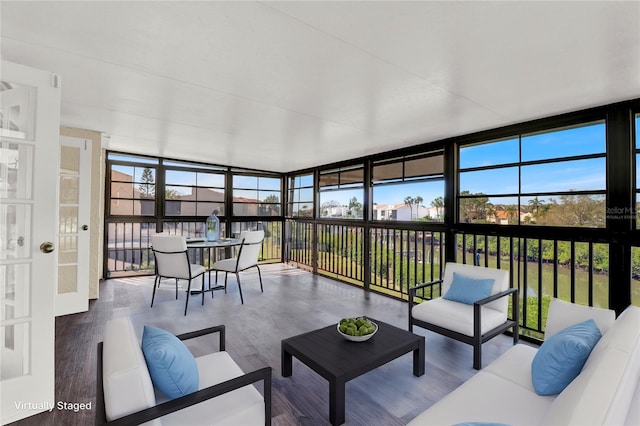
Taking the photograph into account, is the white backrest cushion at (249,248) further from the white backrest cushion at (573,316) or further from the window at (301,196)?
the white backrest cushion at (573,316)

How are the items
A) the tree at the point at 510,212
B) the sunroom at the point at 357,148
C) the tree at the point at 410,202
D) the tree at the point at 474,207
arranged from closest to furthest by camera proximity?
1. the sunroom at the point at 357,148
2. the tree at the point at 510,212
3. the tree at the point at 474,207
4. the tree at the point at 410,202

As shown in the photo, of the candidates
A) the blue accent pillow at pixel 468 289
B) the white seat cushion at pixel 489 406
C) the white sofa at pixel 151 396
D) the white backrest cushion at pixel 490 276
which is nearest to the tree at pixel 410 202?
the white backrest cushion at pixel 490 276

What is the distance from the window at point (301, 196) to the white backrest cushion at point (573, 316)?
4.85 metres

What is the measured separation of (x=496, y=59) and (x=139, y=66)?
2410 millimetres

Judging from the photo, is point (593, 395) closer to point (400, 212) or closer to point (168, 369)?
point (168, 369)

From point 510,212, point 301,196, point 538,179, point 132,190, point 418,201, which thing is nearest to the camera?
point 538,179

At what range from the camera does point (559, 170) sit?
286 cm

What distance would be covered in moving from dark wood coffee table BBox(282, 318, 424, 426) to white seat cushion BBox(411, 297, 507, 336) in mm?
465

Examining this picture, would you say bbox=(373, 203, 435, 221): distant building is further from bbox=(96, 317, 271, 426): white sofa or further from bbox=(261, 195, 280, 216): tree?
bbox=(96, 317, 271, 426): white sofa

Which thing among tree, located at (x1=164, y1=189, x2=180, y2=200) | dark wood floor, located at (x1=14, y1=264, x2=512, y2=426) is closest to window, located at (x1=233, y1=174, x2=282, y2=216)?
tree, located at (x1=164, y1=189, x2=180, y2=200)

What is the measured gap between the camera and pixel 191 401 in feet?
4.17

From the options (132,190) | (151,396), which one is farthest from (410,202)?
(132,190)

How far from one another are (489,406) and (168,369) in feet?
5.06

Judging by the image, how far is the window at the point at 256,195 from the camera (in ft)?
22.1
